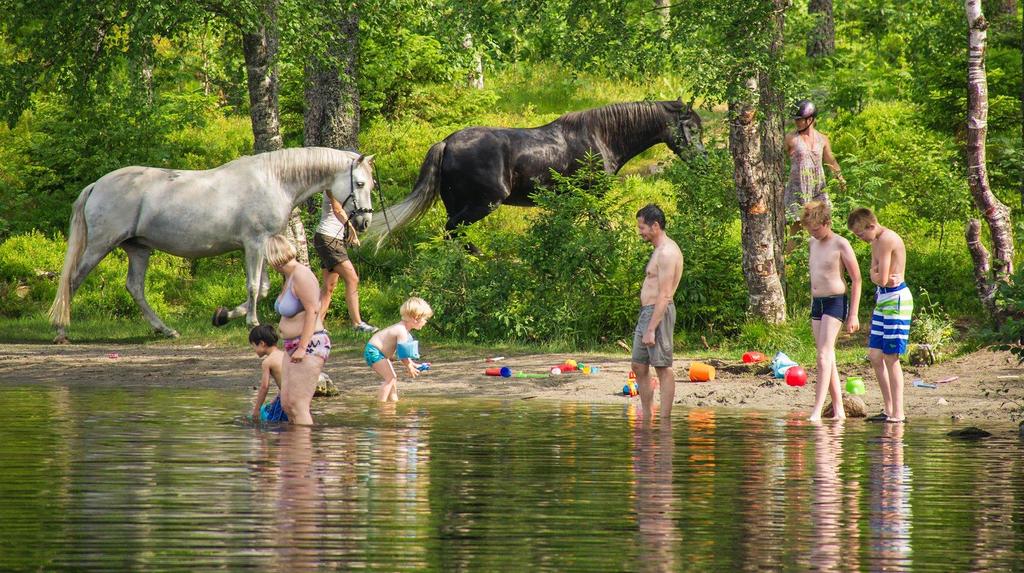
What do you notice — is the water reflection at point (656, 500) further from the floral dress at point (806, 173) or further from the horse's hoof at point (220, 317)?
the horse's hoof at point (220, 317)

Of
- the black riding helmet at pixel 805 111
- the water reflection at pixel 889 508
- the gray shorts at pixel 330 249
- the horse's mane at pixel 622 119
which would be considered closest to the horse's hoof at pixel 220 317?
the gray shorts at pixel 330 249

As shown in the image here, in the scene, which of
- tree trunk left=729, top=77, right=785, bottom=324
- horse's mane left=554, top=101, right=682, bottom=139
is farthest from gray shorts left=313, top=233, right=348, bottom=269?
tree trunk left=729, top=77, right=785, bottom=324

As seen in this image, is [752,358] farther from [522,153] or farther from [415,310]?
[522,153]

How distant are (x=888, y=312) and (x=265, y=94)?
9.97 m

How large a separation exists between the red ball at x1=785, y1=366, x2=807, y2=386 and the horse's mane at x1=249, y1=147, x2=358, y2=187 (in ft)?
20.3

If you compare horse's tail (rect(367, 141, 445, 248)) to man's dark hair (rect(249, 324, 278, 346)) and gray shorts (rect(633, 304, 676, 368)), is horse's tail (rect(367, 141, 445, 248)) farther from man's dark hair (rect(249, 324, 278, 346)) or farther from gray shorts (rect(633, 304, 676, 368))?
gray shorts (rect(633, 304, 676, 368))

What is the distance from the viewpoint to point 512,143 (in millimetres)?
20047

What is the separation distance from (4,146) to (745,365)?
54.0 ft

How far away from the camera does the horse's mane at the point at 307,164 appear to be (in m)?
17.7

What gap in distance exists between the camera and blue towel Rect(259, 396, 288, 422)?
1144cm

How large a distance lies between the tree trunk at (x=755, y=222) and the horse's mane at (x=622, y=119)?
378 centimetres

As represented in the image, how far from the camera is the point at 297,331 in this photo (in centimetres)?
1126

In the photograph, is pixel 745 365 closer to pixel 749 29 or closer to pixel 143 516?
pixel 749 29

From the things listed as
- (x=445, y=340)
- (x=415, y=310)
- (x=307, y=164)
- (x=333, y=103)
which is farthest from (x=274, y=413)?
(x=333, y=103)
